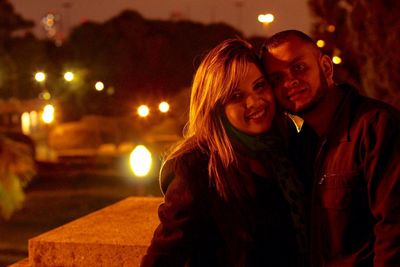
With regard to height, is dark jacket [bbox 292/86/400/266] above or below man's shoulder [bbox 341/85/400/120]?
below

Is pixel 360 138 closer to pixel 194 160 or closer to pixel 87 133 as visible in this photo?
pixel 194 160

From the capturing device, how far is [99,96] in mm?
43688

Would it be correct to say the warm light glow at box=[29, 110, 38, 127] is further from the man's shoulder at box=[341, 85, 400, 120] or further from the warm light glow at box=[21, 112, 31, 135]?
the man's shoulder at box=[341, 85, 400, 120]

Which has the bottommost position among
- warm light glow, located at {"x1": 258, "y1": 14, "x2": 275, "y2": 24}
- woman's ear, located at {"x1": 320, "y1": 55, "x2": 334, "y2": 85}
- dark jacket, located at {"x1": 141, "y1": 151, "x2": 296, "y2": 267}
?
dark jacket, located at {"x1": 141, "y1": 151, "x2": 296, "y2": 267}

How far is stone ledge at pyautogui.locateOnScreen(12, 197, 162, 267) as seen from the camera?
3254 mm

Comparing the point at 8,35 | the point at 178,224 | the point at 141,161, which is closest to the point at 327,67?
the point at 178,224

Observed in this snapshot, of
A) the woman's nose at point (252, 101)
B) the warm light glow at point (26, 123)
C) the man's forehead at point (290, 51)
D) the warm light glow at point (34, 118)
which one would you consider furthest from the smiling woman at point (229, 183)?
the warm light glow at point (34, 118)

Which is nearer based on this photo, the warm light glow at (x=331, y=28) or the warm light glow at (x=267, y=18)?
the warm light glow at (x=331, y=28)

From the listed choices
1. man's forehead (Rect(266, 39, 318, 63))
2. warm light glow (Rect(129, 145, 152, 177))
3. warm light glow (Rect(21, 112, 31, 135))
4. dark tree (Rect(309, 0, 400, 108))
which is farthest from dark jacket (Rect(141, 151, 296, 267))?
warm light glow (Rect(21, 112, 31, 135))

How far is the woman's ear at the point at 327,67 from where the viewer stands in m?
2.67

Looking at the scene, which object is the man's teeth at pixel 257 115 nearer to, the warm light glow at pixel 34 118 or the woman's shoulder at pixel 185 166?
the woman's shoulder at pixel 185 166

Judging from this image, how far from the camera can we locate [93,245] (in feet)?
10.8

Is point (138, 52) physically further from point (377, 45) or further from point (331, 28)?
point (377, 45)

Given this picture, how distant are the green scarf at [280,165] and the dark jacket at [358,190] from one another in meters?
0.05
